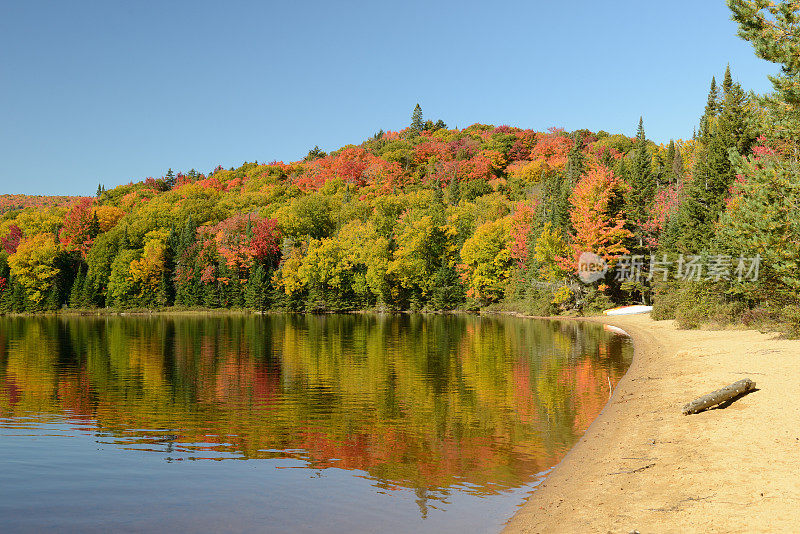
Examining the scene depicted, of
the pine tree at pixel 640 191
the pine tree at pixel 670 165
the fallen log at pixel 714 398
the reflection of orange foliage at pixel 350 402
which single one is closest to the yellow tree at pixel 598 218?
the pine tree at pixel 640 191

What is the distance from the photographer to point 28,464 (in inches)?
507

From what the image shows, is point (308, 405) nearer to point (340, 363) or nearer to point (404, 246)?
point (340, 363)

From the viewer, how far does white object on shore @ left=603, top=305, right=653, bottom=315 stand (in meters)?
58.1

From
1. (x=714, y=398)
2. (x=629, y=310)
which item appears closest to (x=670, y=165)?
(x=629, y=310)

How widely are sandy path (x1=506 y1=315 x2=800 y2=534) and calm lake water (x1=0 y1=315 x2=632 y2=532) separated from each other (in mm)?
820

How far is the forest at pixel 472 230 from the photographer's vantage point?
26.9m

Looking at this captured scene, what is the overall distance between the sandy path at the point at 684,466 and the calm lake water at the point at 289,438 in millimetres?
820

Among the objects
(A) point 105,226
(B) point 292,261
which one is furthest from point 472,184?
(A) point 105,226

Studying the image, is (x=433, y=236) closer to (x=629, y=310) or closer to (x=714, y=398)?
(x=629, y=310)

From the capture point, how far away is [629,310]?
59469mm

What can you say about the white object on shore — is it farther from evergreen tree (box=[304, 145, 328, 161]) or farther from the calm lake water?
evergreen tree (box=[304, 145, 328, 161])

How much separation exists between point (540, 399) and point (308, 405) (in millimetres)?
7634

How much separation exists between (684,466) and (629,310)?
52261 millimetres
